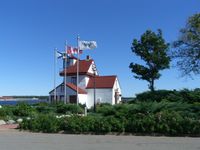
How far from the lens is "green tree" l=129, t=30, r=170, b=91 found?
170 ft

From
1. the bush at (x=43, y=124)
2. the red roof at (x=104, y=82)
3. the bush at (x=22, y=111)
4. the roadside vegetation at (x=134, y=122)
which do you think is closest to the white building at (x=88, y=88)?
the red roof at (x=104, y=82)

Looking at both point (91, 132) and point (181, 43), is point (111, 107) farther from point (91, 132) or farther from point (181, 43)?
point (181, 43)

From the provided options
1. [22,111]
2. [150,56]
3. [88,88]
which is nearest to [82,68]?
[88,88]

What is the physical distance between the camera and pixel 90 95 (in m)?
68.2

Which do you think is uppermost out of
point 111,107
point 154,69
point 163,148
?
point 154,69

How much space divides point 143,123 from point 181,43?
1952cm

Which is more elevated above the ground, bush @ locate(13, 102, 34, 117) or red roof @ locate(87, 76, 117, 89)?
red roof @ locate(87, 76, 117, 89)

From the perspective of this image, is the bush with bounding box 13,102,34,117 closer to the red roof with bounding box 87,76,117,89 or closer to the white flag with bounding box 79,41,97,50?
the white flag with bounding box 79,41,97,50

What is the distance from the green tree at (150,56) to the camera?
170ft

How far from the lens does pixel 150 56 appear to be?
170 feet

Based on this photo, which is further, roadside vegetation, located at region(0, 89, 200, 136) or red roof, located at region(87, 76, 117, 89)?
red roof, located at region(87, 76, 117, 89)

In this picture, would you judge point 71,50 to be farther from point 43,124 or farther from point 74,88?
point 43,124

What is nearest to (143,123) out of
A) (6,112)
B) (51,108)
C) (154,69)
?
(6,112)

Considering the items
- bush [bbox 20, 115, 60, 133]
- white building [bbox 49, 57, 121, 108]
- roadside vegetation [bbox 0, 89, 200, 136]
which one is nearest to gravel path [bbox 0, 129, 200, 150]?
roadside vegetation [bbox 0, 89, 200, 136]
